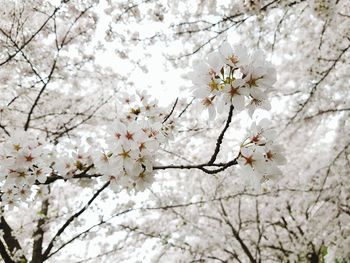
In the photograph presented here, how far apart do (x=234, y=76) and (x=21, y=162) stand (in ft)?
4.66

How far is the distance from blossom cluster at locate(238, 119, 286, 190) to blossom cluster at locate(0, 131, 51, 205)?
130cm

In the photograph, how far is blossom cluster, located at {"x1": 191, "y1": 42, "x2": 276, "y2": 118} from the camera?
162cm

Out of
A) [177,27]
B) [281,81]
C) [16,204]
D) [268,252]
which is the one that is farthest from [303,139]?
[16,204]

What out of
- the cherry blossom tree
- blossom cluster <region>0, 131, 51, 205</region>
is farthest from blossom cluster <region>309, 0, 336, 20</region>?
blossom cluster <region>0, 131, 51, 205</region>

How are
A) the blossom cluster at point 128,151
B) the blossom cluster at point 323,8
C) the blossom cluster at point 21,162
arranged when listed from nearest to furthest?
the blossom cluster at point 128,151 → the blossom cluster at point 21,162 → the blossom cluster at point 323,8

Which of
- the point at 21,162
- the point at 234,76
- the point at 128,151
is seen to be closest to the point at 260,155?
the point at 234,76

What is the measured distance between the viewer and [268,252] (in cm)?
1245

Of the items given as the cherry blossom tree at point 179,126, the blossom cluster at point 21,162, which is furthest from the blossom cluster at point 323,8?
the blossom cluster at point 21,162

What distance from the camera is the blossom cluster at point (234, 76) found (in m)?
1.62

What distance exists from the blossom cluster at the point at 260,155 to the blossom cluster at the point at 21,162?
1305 millimetres

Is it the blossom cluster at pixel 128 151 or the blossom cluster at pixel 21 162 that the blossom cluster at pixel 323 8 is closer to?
the blossom cluster at pixel 128 151

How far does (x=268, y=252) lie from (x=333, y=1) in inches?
404

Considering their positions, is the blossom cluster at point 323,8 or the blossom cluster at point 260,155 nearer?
the blossom cluster at point 260,155

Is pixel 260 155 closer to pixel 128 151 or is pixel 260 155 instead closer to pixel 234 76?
pixel 234 76
